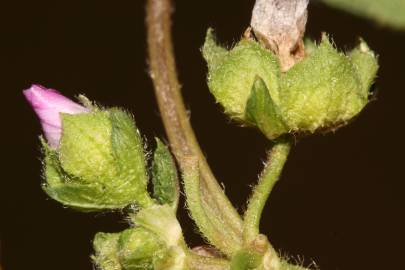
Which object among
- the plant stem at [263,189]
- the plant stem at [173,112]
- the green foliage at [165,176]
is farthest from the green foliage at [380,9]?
the green foliage at [165,176]

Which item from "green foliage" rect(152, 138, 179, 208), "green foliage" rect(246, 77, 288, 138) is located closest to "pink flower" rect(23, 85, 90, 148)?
"green foliage" rect(152, 138, 179, 208)

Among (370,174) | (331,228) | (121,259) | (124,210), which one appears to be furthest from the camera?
(370,174)

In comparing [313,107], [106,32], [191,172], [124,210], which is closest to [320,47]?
[313,107]

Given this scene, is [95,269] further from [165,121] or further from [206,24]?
[206,24]

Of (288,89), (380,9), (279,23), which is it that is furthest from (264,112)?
(380,9)

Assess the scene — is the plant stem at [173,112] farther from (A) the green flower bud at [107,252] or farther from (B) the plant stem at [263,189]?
(A) the green flower bud at [107,252]

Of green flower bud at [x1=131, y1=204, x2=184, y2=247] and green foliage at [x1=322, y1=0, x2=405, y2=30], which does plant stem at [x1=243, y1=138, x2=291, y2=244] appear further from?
green foliage at [x1=322, y1=0, x2=405, y2=30]

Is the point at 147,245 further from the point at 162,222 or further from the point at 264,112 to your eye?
the point at 264,112

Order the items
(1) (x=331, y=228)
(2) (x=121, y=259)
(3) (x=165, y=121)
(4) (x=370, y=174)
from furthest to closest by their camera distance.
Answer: (4) (x=370, y=174) < (1) (x=331, y=228) < (3) (x=165, y=121) < (2) (x=121, y=259)
